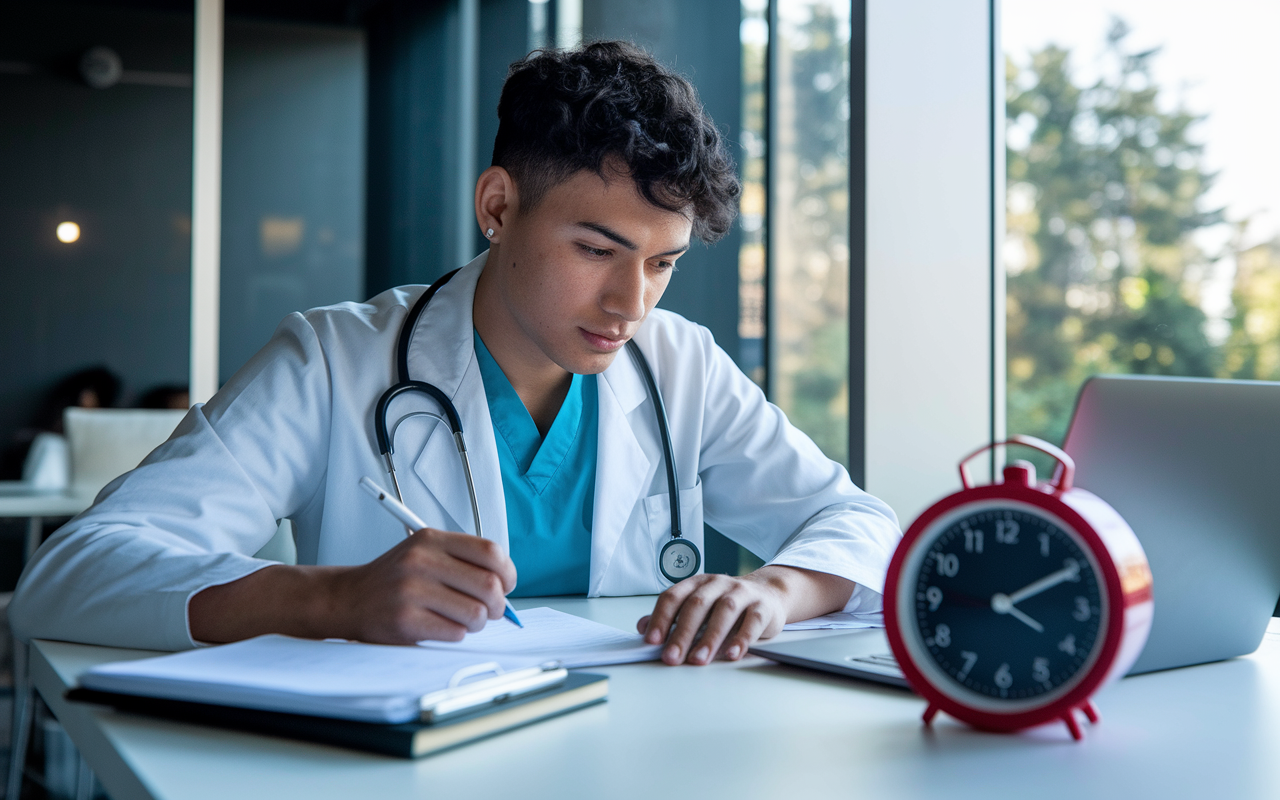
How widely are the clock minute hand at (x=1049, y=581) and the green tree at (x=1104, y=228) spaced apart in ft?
6.99

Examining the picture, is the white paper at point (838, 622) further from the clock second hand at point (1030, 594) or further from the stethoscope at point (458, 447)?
the clock second hand at point (1030, 594)

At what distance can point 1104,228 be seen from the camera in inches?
125

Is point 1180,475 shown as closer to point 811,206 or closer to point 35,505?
point 811,206

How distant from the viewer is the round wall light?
349cm

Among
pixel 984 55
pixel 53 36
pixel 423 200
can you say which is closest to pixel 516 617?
pixel 984 55

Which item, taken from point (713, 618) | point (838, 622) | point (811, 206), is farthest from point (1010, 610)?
point (811, 206)

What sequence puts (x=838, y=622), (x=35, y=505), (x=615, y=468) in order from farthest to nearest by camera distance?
(x=35, y=505)
(x=615, y=468)
(x=838, y=622)

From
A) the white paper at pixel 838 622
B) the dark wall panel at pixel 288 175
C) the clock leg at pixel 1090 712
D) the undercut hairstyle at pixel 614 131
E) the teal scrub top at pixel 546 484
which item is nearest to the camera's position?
the clock leg at pixel 1090 712

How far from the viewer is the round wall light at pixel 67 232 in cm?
349

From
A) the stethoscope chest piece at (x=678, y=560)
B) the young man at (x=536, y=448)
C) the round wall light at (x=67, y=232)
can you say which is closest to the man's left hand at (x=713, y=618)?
the young man at (x=536, y=448)

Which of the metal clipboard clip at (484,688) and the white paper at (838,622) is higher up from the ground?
the metal clipboard clip at (484,688)

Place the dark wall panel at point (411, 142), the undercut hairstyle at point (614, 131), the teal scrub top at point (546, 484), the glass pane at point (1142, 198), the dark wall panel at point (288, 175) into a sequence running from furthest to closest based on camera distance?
1. the dark wall panel at point (288, 175)
2. the dark wall panel at point (411, 142)
3. the glass pane at point (1142, 198)
4. the teal scrub top at point (546, 484)
5. the undercut hairstyle at point (614, 131)

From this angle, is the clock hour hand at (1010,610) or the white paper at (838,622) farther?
the white paper at (838,622)

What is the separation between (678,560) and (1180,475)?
583 mm
